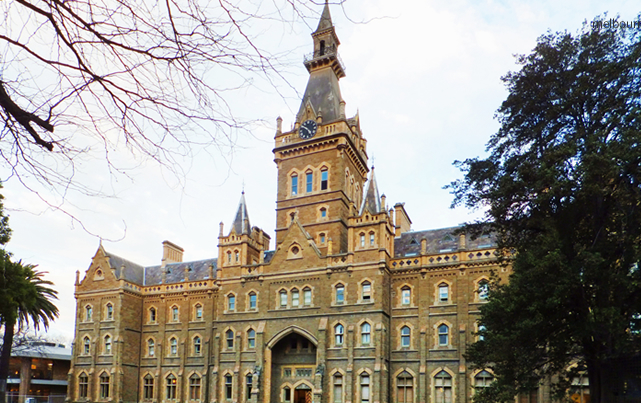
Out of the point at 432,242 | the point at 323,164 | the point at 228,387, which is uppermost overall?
the point at 323,164

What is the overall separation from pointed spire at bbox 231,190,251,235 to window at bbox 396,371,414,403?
1587 cm

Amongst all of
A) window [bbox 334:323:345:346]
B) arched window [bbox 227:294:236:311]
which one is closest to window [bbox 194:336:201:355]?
arched window [bbox 227:294:236:311]

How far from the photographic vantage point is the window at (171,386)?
134 ft

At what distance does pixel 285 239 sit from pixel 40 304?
52.5 feet

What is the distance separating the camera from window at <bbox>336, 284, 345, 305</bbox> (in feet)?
116

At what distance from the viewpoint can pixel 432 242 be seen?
→ 126 ft

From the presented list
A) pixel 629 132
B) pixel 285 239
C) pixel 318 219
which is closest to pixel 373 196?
pixel 318 219

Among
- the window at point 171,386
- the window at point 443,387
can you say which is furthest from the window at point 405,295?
the window at point 171,386

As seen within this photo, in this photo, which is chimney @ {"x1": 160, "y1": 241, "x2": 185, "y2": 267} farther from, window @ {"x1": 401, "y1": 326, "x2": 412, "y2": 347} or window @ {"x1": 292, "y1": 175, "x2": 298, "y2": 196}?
window @ {"x1": 401, "y1": 326, "x2": 412, "y2": 347}

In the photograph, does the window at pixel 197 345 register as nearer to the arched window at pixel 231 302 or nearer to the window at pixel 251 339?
the arched window at pixel 231 302

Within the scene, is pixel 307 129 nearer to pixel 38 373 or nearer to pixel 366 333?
pixel 366 333

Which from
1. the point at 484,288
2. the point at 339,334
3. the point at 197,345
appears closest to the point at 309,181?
the point at 339,334

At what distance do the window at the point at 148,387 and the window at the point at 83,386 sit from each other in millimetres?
4329

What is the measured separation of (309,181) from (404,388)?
16.4 m
